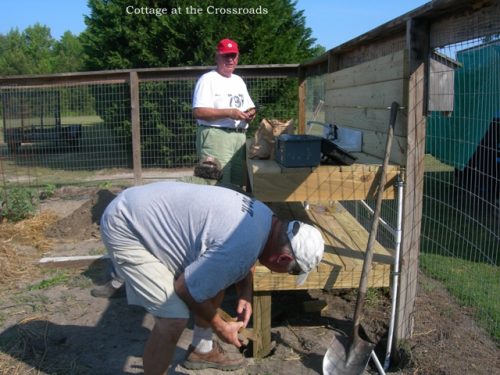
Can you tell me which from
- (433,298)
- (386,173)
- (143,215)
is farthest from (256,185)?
(433,298)

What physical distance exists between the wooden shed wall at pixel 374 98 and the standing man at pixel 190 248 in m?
1.31

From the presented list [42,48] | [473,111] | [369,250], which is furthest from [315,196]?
[42,48]

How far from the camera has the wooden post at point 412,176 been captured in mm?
3186

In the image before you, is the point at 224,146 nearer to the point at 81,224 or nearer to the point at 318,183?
the point at 318,183

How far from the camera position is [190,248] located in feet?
8.21

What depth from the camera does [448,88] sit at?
3.99m

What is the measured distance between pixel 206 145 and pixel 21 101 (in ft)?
21.4

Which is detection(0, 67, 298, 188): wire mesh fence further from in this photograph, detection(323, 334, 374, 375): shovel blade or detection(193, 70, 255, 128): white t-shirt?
detection(323, 334, 374, 375): shovel blade

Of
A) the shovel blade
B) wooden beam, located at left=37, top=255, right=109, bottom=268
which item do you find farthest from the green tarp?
wooden beam, located at left=37, top=255, right=109, bottom=268

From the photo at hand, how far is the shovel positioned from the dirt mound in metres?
3.98

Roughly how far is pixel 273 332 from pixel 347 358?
2.57 ft

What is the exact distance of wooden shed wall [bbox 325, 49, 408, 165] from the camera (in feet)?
11.0

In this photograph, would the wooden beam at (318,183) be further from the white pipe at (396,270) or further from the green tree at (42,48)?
the green tree at (42,48)

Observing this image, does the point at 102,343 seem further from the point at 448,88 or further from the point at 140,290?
the point at 448,88
